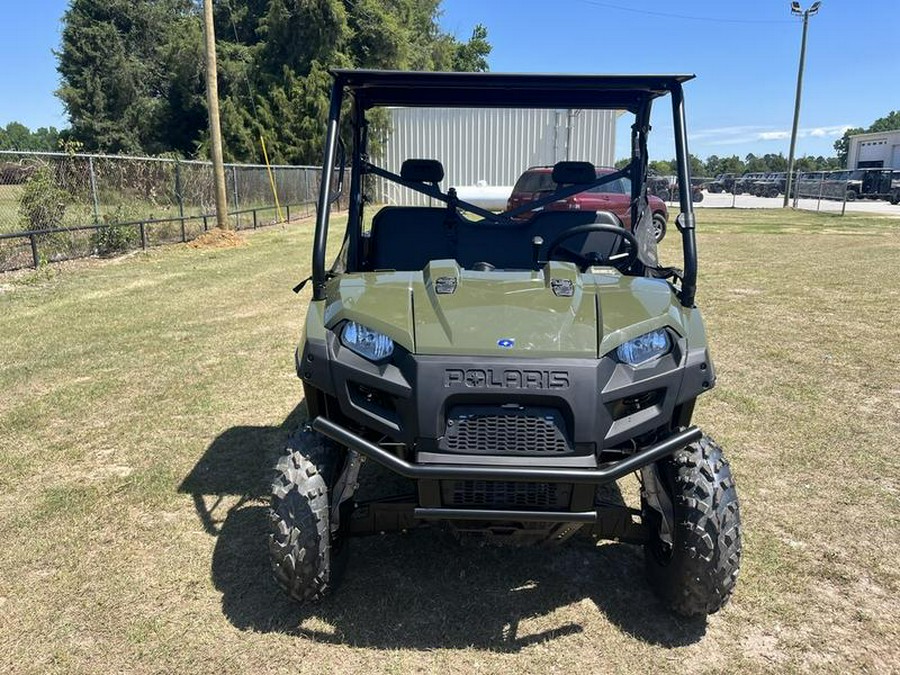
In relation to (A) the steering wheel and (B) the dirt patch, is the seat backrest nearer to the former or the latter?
(A) the steering wheel

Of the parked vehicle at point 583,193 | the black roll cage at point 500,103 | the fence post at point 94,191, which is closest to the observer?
the black roll cage at point 500,103

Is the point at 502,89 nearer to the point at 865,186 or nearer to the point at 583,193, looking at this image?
the point at 583,193

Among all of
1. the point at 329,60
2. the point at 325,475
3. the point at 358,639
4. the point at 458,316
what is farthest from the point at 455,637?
the point at 329,60

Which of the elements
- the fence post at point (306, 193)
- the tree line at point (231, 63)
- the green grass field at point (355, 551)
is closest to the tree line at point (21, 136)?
the tree line at point (231, 63)

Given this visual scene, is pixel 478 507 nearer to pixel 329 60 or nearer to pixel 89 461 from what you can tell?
pixel 89 461

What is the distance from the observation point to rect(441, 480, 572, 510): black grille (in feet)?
7.33

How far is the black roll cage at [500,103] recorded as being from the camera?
2760mm

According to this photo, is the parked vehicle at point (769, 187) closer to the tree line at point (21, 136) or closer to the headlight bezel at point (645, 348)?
the headlight bezel at point (645, 348)

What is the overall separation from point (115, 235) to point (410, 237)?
33.1 feet

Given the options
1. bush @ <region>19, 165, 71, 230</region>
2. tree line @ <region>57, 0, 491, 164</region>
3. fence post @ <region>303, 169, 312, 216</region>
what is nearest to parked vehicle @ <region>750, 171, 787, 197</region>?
tree line @ <region>57, 0, 491, 164</region>

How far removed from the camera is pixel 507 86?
9.52ft

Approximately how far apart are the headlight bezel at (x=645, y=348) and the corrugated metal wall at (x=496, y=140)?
5.95 feet

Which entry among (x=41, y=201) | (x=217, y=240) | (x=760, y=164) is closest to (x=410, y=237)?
(x=41, y=201)

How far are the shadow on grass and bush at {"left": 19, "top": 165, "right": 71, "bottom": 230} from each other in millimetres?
9341
